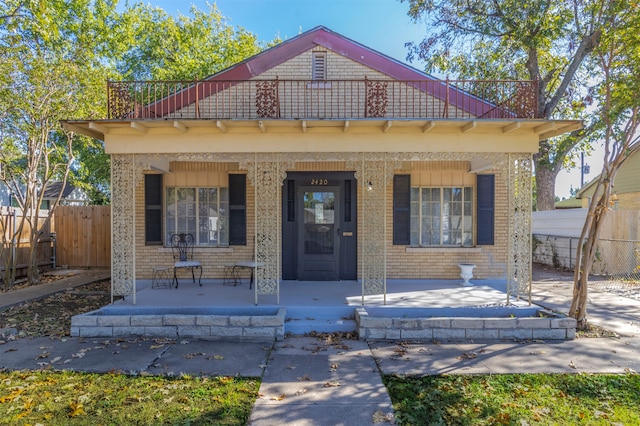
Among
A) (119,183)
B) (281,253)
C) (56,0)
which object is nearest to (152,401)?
(119,183)

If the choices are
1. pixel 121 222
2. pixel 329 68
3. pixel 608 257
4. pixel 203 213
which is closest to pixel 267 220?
pixel 121 222

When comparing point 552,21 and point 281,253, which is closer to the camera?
point 281,253

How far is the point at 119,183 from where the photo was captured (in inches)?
252

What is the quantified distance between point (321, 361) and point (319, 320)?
139cm

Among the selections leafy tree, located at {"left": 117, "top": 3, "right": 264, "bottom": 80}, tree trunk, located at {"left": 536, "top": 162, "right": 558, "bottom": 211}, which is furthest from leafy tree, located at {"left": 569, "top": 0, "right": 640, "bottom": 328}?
leafy tree, located at {"left": 117, "top": 3, "right": 264, "bottom": 80}

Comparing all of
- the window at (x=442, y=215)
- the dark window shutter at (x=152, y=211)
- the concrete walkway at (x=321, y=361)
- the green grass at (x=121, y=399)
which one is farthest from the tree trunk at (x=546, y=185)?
the green grass at (x=121, y=399)

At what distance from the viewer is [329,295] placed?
7.04 meters

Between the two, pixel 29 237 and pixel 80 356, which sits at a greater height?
pixel 29 237

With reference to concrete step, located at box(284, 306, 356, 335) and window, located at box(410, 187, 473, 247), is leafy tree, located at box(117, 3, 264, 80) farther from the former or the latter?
concrete step, located at box(284, 306, 356, 335)

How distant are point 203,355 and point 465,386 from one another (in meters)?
3.27

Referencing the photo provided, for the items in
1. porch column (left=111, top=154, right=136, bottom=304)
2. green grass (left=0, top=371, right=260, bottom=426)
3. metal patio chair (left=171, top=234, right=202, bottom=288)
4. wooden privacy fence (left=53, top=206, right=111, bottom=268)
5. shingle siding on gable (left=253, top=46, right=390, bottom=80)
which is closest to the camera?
green grass (left=0, top=371, right=260, bottom=426)

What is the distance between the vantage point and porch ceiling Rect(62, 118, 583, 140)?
5793mm

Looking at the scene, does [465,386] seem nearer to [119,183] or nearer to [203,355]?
[203,355]

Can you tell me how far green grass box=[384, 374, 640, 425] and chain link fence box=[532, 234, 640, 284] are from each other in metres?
6.61
